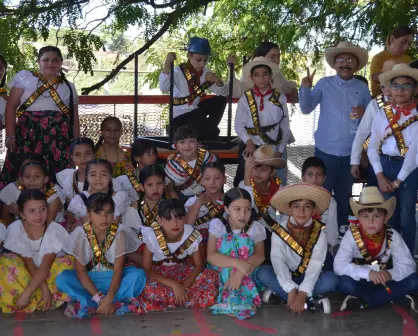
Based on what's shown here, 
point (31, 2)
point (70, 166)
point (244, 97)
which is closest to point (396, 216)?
point (244, 97)

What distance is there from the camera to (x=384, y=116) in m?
4.64

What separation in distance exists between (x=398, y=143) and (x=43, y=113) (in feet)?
9.04

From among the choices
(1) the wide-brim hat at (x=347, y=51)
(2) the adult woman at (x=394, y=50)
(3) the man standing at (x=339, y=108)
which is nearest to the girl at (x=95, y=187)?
(3) the man standing at (x=339, y=108)

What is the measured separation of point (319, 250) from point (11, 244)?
195cm

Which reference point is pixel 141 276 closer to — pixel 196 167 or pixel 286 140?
pixel 196 167

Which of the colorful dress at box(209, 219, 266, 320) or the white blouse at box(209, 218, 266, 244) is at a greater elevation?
the white blouse at box(209, 218, 266, 244)

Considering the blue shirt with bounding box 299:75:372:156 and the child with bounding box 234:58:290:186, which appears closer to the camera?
the blue shirt with bounding box 299:75:372:156

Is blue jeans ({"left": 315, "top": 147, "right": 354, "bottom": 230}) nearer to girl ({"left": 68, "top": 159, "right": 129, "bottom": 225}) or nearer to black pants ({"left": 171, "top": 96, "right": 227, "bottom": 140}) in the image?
black pants ({"left": 171, "top": 96, "right": 227, "bottom": 140})

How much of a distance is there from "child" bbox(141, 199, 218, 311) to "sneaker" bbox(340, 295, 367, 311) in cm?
→ 82

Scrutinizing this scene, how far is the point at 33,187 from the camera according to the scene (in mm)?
4625

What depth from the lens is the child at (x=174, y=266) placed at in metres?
4.13

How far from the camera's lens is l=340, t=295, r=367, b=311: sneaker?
413 centimetres

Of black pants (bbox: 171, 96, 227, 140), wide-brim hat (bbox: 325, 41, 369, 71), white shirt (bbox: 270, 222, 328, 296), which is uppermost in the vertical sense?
wide-brim hat (bbox: 325, 41, 369, 71)

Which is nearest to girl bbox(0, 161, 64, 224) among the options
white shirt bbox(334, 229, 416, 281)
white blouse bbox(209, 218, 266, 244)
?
white blouse bbox(209, 218, 266, 244)
